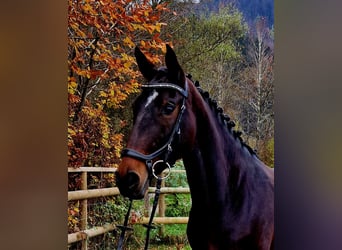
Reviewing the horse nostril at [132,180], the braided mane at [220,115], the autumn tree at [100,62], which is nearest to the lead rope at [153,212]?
the horse nostril at [132,180]

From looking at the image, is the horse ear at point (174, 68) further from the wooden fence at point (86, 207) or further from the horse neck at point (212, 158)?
the wooden fence at point (86, 207)

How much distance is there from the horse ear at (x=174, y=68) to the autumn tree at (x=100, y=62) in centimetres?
26

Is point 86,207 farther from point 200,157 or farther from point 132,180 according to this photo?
point 200,157

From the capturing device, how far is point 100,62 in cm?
296

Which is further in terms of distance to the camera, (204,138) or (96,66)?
(96,66)

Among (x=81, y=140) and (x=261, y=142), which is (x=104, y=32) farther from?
(x=261, y=142)

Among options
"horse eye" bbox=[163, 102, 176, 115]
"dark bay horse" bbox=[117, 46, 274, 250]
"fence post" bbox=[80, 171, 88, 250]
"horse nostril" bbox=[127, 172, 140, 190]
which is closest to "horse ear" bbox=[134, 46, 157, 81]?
"dark bay horse" bbox=[117, 46, 274, 250]

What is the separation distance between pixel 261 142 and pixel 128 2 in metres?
1.10

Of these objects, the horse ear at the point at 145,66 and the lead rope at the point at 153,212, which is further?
the lead rope at the point at 153,212

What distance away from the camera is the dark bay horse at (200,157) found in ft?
8.18

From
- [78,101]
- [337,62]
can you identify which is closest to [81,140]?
[78,101]

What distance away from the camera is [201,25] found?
9.52 ft

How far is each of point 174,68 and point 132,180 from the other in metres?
0.61

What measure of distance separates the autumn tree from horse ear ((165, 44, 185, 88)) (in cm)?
26
